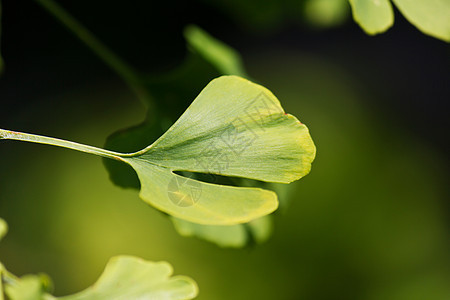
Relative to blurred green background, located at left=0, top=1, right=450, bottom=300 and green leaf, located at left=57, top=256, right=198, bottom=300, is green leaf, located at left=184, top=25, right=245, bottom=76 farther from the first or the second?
blurred green background, located at left=0, top=1, right=450, bottom=300

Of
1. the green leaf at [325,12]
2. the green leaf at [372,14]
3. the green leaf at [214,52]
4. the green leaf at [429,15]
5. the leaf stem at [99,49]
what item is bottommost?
the green leaf at [372,14]

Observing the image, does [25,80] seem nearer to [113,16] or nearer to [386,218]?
[113,16]

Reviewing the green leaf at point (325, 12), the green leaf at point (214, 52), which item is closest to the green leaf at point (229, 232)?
the green leaf at point (214, 52)

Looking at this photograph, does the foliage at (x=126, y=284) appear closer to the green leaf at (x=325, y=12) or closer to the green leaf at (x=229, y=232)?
the green leaf at (x=229, y=232)

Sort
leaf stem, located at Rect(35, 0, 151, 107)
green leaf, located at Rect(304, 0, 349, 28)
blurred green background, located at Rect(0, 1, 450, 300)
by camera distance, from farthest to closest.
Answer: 1. blurred green background, located at Rect(0, 1, 450, 300)
2. green leaf, located at Rect(304, 0, 349, 28)
3. leaf stem, located at Rect(35, 0, 151, 107)

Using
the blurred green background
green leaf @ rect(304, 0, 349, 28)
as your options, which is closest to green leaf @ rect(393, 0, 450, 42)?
green leaf @ rect(304, 0, 349, 28)

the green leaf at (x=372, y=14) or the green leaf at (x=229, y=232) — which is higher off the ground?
the green leaf at (x=372, y=14)

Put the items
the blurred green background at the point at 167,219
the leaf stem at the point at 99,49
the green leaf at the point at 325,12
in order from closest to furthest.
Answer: the leaf stem at the point at 99,49 < the green leaf at the point at 325,12 < the blurred green background at the point at 167,219
